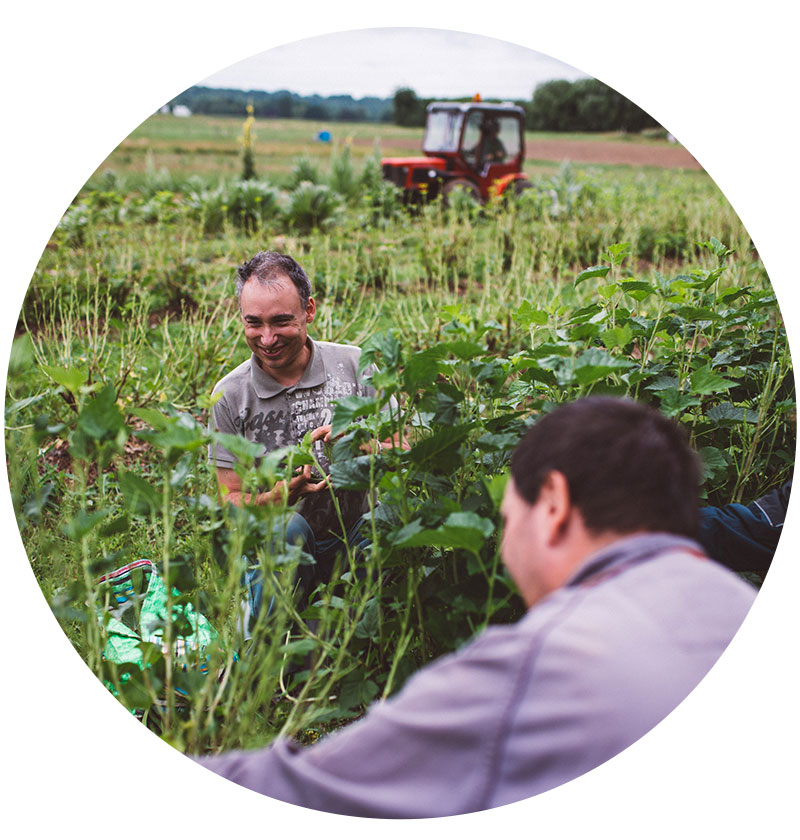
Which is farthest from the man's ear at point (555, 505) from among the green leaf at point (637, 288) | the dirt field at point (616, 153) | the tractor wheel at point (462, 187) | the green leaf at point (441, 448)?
the tractor wheel at point (462, 187)

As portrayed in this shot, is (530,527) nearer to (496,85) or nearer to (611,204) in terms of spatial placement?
(496,85)

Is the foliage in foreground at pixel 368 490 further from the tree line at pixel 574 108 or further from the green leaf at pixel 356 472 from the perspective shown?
the tree line at pixel 574 108

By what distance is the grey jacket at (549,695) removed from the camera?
911 millimetres

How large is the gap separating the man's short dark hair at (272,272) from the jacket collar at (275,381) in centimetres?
14

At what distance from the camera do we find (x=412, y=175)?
11.3 feet

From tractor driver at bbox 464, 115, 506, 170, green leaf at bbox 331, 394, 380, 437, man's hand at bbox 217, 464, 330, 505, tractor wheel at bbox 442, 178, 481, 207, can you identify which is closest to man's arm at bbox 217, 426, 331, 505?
man's hand at bbox 217, 464, 330, 505

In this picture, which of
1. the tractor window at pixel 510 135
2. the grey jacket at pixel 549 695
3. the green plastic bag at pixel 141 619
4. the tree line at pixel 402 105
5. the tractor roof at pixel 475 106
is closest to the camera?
the grey jacket at pixel 549 695

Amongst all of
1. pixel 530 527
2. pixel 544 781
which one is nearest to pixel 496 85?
pixel 530 527

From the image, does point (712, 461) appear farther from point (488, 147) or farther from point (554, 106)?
point (488, 147)

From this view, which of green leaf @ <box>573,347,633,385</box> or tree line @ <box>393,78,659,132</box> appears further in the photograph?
tree line @ <box>393,78,659,132</box>

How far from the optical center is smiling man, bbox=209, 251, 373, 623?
1.40 metres

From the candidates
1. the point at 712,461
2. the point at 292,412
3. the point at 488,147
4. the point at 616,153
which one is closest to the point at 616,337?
the point at 712,461

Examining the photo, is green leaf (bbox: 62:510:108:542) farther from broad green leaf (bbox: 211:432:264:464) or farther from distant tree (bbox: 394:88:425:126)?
distant tree (bbox: 394:88:425:126)

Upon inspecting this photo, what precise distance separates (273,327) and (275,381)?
0.11 m
